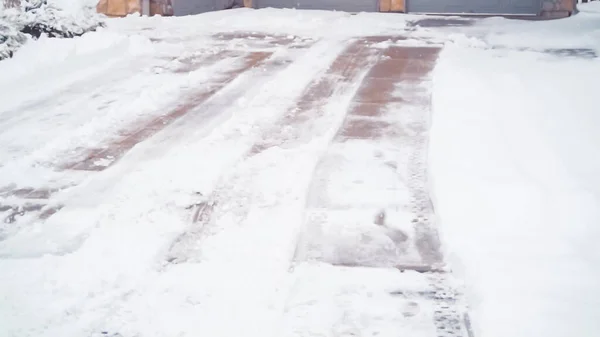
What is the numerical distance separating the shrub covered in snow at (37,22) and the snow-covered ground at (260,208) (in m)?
0.72

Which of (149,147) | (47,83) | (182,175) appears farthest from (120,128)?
(47,83)

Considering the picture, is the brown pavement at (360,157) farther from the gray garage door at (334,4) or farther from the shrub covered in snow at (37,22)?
the gray garage door at (334,4)

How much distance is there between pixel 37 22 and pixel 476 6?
8025mm

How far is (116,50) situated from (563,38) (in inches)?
235

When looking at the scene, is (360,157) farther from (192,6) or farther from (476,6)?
(476,6)

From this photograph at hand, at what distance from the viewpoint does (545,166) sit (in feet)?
14.7

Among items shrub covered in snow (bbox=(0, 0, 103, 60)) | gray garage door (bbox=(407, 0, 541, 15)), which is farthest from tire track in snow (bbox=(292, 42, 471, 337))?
gray garage door (bbox=(407, 0, 541, 15))

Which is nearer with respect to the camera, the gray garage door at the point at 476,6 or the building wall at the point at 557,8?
the building wall at the point at 557,8

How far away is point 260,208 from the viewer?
12.9 feet

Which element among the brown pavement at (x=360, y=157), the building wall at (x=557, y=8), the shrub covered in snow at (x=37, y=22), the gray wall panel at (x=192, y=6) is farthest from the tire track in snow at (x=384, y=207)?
the building wall at (x=557, y=8)

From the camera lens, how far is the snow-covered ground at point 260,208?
2889mm

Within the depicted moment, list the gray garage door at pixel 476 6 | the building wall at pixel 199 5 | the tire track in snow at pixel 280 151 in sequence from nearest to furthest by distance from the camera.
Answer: the tire track in snow at pixel 280 151 < the building wall at pixel 199 5 < the gray garage door at pixel 476 6

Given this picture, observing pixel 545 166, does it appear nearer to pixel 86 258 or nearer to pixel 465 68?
pixel 86 258

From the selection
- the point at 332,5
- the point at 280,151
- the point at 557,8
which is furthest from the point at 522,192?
the point at 332,5
